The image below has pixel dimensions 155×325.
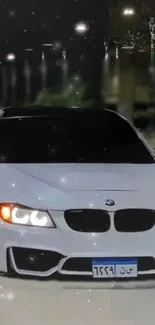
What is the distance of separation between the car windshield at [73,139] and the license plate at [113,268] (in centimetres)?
114

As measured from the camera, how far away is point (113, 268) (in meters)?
2.60

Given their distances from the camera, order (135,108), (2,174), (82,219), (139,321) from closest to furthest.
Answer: (139,321), (82,219), (2,174), (135,108)

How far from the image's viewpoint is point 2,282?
2.58 m

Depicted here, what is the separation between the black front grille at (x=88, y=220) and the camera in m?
2.68

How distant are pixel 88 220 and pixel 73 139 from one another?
1.42 m

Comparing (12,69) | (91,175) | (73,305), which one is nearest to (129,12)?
(12,69)

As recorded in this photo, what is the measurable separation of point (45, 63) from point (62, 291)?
17622 millimetres

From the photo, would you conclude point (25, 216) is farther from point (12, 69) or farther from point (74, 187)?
point (12, 69)

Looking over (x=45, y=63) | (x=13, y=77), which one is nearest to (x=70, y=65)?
(x=45, y=63)

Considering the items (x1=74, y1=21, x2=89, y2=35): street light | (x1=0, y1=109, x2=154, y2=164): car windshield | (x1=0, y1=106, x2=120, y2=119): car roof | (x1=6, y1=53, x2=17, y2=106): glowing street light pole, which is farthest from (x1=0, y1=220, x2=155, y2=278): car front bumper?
(x1=6, y1=53, x2=17, y2=106): glowing street light pole

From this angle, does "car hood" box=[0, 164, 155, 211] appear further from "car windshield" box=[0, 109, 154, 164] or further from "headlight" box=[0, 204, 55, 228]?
"car windshield" box=[0, 109, 154, 164]

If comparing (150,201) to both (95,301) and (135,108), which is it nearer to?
(95,301)

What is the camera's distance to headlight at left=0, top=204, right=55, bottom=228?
269cm

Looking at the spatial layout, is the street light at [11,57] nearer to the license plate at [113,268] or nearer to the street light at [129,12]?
the street light at [129,12]
